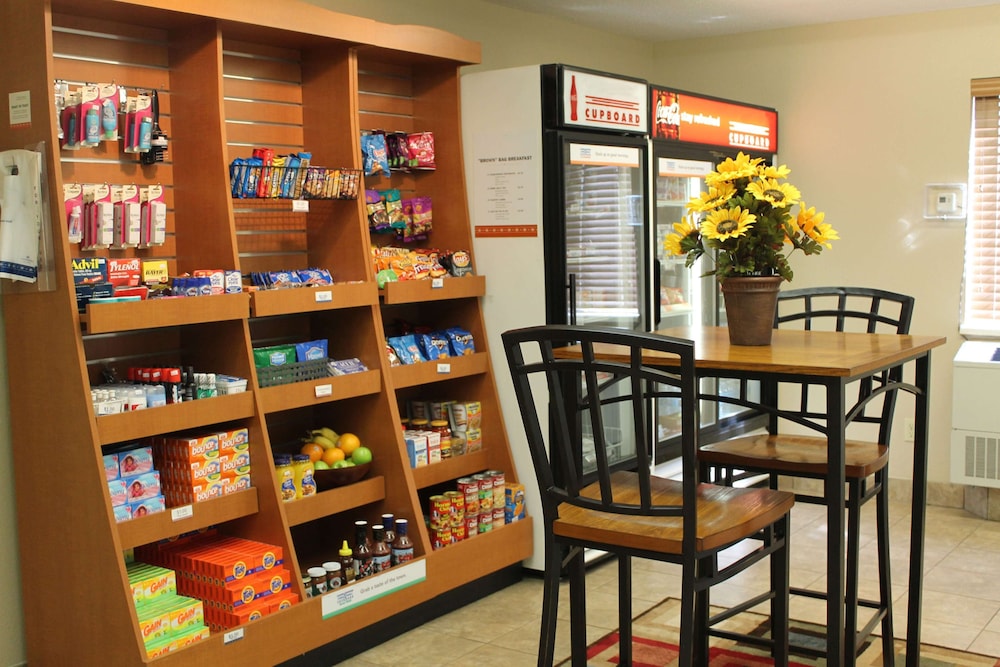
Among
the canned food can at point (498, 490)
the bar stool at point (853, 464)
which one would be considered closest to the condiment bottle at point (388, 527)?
the canned food can at point (498, 490)

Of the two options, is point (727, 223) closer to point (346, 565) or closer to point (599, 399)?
point (599, 399)

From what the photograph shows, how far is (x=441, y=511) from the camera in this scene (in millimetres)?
4203

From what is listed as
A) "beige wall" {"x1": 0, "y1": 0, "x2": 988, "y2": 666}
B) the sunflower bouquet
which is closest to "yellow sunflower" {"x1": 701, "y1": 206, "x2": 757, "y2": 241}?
the sunflower bouquet

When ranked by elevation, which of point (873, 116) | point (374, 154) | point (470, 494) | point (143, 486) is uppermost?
point (873, 116)

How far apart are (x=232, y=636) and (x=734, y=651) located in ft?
5.99

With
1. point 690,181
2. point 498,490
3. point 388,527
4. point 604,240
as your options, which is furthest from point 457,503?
point 690,181

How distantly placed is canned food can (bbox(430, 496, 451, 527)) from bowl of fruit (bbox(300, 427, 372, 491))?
0.33 meters

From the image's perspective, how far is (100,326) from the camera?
3004 mm

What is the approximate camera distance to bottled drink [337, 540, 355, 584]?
3795mm

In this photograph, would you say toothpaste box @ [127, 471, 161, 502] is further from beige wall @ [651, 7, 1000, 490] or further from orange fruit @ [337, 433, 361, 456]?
beige wall @ [651, 7, 1000, 490]

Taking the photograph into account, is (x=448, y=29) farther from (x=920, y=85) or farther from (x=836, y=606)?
(x=836, y=606)

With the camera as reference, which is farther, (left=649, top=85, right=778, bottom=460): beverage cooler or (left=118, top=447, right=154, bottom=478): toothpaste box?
(left=649, top=85, right=778, bottom=460): beverage cooler

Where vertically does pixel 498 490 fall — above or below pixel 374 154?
below

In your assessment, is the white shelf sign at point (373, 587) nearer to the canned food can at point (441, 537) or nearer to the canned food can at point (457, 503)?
the canned food can at point (441, 537)
